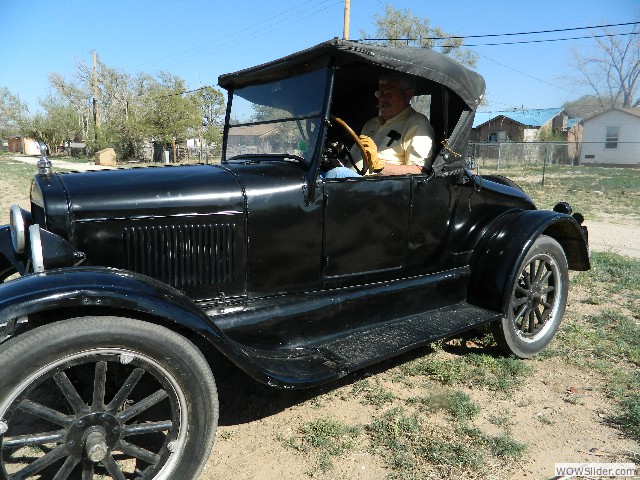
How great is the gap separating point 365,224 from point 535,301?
1.67 meters

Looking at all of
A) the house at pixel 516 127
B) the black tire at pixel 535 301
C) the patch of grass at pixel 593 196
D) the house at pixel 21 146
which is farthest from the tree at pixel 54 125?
the black tire at pixel 535 301

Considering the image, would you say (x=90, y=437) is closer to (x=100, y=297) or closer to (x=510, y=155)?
(x=100, y=297)

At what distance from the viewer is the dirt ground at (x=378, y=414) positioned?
8.08 feet

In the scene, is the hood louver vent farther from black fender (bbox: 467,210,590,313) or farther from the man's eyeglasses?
black fender (bbox: 467,210,590,313)

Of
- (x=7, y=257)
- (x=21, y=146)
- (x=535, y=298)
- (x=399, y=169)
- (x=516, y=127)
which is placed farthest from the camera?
(x=21, y=146)

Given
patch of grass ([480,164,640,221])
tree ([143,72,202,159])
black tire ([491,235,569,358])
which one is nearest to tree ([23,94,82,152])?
tree ([143,72,202,159])

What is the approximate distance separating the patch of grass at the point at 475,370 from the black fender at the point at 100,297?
5.48 ft

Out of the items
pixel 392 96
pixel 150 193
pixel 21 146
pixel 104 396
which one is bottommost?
pixel 104 396

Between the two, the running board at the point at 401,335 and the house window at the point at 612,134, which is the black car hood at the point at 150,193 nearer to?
the running board at the point at 401,335

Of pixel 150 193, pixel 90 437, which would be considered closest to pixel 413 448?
pixel 90 437

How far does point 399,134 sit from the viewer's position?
3.46 m

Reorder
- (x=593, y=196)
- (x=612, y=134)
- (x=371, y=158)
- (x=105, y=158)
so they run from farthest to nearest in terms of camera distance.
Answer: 1. (x=612, y=134)
2. (x=105, y=158)
3. (x=593, y=196)
4. (x=371, y=158)

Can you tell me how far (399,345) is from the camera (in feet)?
9.57

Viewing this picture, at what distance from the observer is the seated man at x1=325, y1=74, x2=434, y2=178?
3288 millimetres
